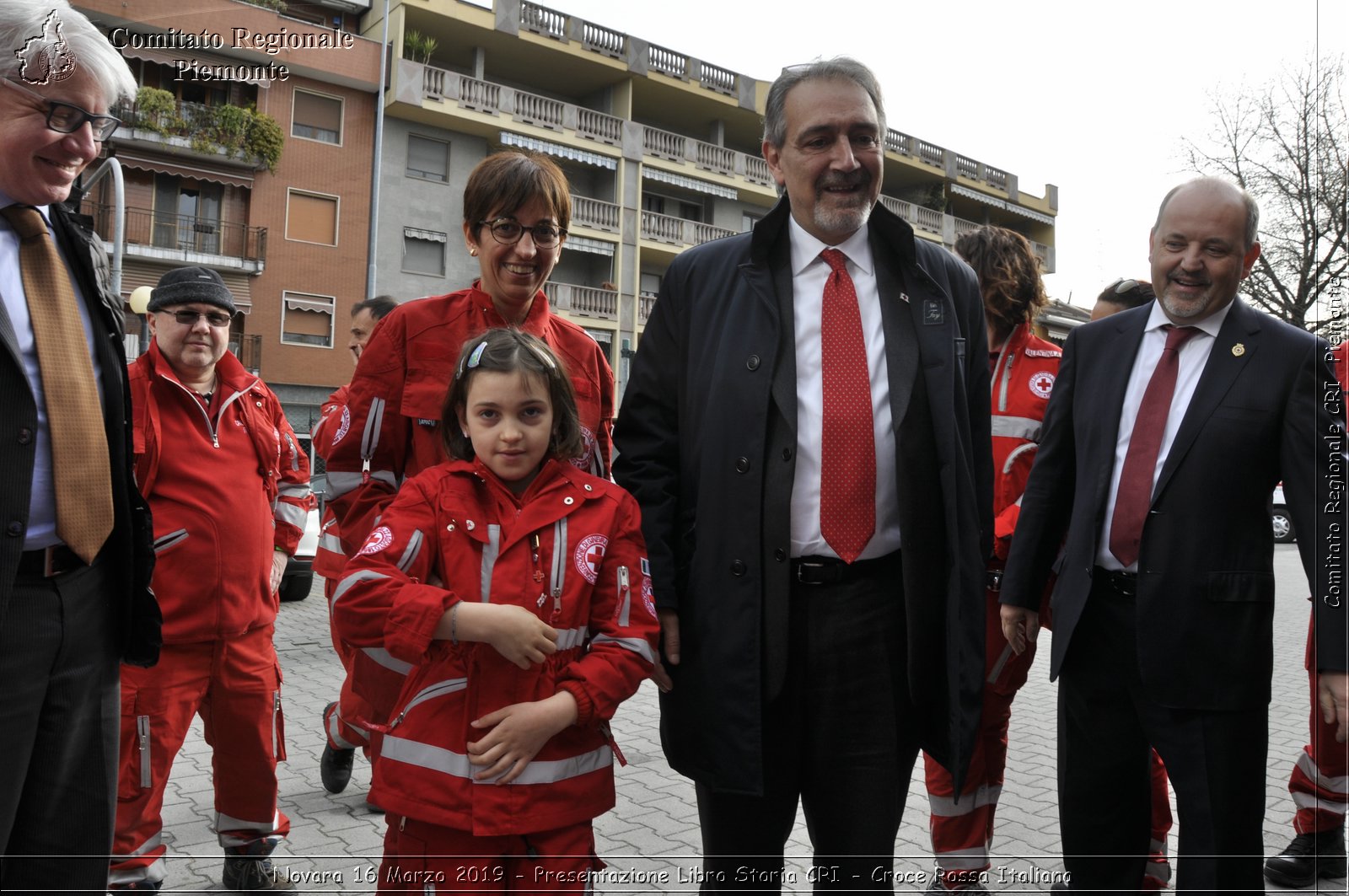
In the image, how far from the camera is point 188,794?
5.11 metres

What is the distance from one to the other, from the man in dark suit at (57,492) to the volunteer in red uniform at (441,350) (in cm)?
73

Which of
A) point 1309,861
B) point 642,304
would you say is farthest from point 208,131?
point 1309,861

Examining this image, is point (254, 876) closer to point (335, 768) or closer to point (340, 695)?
point (340, 695)

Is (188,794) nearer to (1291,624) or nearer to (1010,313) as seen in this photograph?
(1010,313)

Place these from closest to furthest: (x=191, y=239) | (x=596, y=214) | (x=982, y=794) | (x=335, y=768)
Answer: (x=982, y=794)
(x=335, y=768)
(x=191, y=239)
(x=596, y=214)

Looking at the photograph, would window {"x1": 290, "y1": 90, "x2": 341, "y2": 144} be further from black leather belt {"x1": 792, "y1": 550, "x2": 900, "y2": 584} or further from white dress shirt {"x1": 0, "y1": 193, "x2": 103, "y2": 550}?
black leather belt {"x1": 792, "y1": 550, "x2": 900, "y2": 584}

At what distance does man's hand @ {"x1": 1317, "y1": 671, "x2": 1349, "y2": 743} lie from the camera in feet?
9.19

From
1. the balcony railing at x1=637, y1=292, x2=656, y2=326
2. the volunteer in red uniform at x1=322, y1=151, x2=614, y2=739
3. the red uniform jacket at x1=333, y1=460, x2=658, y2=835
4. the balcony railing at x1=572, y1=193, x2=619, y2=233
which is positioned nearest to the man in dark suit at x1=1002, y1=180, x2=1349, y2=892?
the red uniform jacket at x1=333, y1=460, x2=658, y2=835

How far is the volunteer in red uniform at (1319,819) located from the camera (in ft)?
13.8

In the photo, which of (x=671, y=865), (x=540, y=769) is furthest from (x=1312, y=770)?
(x=540, y=769)

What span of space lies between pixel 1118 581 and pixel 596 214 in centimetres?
2958

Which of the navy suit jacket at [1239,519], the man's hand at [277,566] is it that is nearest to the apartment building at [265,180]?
the man's hand at [277,566]

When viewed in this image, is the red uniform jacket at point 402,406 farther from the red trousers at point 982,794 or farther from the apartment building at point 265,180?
the apartment building at point 265,180

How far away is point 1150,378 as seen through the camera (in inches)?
126
